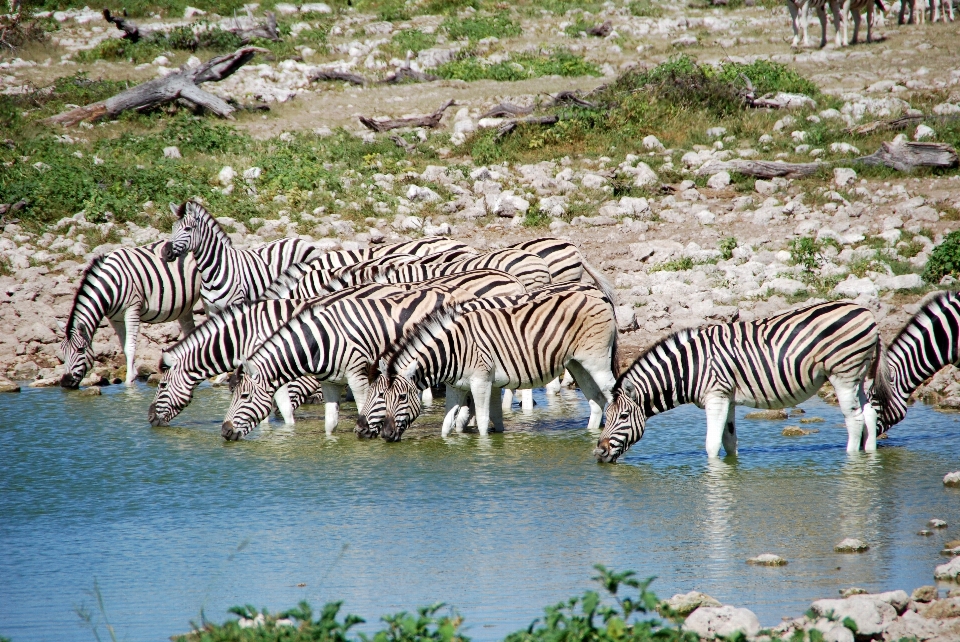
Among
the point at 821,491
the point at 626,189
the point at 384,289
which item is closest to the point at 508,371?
the point at 384,289

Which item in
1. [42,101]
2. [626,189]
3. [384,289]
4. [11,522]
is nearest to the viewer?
[11,522]

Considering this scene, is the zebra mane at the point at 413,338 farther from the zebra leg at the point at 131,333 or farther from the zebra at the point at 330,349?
the zebra leg at the point at 131,333

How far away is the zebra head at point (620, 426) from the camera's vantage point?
9.91 meters

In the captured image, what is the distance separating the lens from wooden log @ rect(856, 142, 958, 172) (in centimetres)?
1731

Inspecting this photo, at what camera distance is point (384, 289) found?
11.9 metres

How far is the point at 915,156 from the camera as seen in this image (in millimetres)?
17469

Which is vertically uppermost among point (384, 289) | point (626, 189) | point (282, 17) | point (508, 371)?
point (282, 17)

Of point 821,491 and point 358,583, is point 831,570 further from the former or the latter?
point 358,583

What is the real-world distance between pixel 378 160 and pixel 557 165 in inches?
120

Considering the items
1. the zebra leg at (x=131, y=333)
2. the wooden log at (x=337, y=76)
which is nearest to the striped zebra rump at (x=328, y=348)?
the zebra leg at (x=131, y=333)

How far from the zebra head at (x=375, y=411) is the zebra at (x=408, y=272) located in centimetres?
226

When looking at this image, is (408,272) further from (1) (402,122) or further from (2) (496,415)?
(1) (402,122)

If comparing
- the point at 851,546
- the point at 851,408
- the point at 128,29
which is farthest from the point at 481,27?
the point at 851,546

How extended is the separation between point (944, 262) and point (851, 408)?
197 inches
